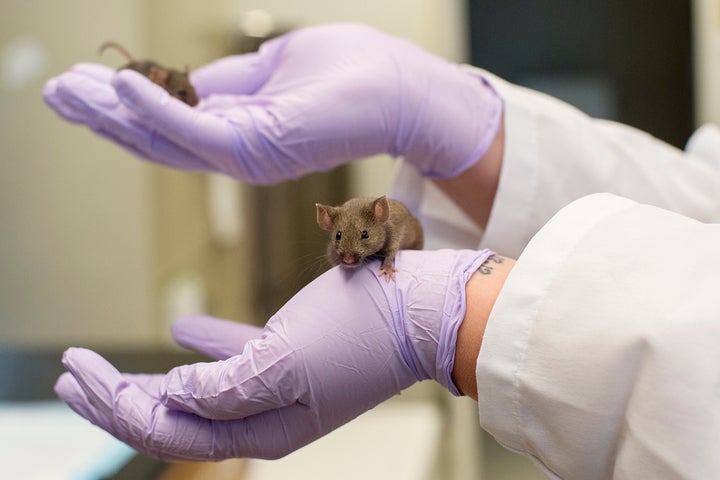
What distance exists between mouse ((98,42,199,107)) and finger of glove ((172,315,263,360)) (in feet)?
0.79

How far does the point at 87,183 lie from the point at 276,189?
46 centimetres

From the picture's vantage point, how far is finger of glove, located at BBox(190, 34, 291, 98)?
0.90 metres

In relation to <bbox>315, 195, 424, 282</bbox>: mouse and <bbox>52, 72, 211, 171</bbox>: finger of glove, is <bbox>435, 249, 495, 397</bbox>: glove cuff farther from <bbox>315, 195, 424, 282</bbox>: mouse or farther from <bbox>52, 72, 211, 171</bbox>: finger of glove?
<bbox>52, 72, 211, 171</bbox>: finger of glove

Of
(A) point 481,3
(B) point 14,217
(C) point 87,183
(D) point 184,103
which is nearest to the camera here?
(D) point 184,103

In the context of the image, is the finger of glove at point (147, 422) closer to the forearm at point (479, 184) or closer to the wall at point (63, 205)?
the forearm at point (479, 184)

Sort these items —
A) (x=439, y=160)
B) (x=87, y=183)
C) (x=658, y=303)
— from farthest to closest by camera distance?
(x=87, y=183) < (x=439, y=160) < (x=658, y=303)

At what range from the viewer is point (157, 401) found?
0.62 m

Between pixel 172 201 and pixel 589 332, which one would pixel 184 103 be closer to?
pixel 589 332

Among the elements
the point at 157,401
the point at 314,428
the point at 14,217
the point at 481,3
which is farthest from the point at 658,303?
the point at 481,3

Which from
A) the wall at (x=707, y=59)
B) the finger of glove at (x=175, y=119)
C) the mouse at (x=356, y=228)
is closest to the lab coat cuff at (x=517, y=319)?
the mouse at (x=356, y=228)

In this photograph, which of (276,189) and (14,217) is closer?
(14,217)

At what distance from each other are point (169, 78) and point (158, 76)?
0.05ft

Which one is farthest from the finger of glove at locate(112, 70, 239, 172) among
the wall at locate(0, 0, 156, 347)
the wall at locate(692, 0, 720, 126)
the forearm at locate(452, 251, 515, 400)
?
the wall at locate(692, 0, 720, 126)

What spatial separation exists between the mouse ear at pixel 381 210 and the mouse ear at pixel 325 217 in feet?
0.12
